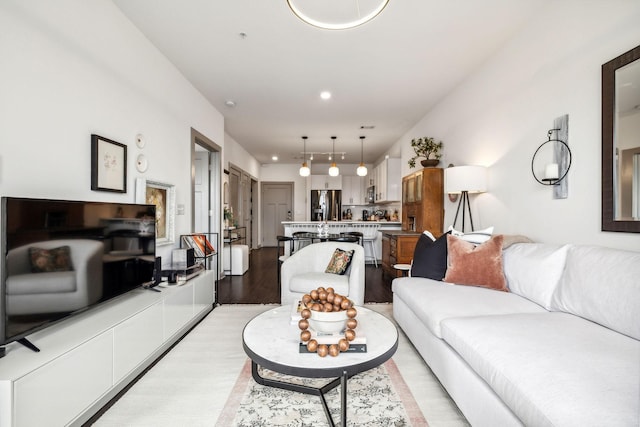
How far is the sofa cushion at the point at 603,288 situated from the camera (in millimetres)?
1389

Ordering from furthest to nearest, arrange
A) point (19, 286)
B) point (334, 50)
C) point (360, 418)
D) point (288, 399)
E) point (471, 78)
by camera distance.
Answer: point (471, 78), point (334, 50), point (288, 399), point (360, 418), point (19, 286)

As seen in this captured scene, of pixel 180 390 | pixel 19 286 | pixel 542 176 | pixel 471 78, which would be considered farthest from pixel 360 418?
pixel 471 78

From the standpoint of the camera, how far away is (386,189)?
22.6 ft

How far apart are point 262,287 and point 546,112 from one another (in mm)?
3844

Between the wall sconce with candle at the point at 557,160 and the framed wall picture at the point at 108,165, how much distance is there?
3.28 m

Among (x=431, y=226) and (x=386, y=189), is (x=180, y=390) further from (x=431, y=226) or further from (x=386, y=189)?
(x=386, y=189)

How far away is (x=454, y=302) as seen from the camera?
1.99m

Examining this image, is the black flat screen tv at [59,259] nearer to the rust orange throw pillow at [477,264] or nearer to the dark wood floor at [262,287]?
the dark wood floor at [262,287]

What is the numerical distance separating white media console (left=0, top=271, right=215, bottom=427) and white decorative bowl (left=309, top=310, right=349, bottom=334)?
1.16 m

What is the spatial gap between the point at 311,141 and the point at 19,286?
572cm

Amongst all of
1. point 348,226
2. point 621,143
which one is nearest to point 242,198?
point 348,226

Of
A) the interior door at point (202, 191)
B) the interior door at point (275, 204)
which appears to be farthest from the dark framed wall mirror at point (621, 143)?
the interior door at point (275, 204)

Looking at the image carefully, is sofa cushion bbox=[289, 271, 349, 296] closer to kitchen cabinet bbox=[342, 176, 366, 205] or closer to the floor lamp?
the floor lamp

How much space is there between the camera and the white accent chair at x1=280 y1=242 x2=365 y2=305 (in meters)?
2.93
